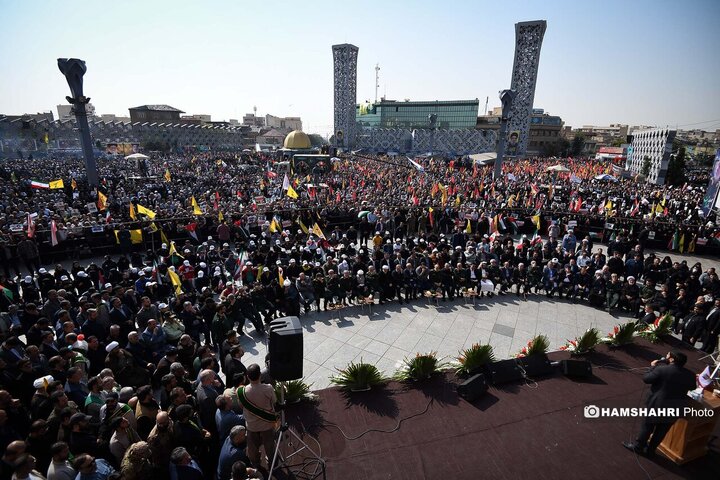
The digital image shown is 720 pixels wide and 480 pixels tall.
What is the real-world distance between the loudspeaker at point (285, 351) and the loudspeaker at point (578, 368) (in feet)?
18.5

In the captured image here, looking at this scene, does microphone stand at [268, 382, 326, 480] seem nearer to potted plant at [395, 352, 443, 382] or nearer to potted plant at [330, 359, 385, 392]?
potted plant at [330, 359, 385, 392]

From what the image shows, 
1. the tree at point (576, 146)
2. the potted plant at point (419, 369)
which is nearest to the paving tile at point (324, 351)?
the potted plant at point (419, 369)

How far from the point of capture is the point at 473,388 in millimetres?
6711

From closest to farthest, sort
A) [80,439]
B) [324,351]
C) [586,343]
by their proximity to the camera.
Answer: [80,439], [586,343], [324,351]

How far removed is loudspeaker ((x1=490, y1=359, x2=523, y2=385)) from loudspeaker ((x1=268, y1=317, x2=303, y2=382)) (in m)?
4.28

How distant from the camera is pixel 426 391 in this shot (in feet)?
22.9

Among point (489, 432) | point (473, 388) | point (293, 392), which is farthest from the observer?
point (473, 388)

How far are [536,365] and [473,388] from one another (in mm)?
1696

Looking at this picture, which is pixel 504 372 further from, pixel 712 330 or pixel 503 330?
pixel 712 330

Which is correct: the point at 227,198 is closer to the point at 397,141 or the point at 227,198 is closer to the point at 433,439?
the point at 433,439

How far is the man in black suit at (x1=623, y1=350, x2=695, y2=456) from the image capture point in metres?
5.18

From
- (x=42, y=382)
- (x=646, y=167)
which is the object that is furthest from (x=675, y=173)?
(x=42, y=382)

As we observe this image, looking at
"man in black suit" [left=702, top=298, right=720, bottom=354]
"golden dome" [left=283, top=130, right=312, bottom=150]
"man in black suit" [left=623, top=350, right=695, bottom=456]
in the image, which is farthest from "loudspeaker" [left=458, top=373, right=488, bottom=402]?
"golden dome" [left=283, top=130, right=312, bottom=150]

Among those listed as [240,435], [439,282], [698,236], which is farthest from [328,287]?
[698,236]
